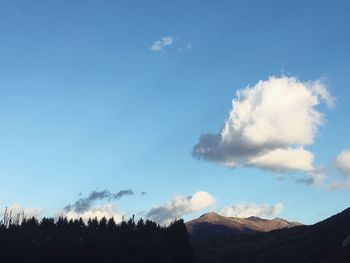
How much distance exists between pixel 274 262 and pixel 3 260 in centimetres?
9482

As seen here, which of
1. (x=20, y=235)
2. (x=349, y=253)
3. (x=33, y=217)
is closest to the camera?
(x=20, y=235)

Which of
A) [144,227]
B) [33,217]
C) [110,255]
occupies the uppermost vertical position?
[33,217]

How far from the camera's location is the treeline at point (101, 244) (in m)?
98.1

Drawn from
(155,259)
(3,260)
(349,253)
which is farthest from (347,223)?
(3,260)

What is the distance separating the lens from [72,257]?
102438mm

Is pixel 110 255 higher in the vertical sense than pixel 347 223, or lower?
lower

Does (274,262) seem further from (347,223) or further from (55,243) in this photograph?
(55,243)

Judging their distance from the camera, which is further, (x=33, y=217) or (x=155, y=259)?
(x=33, y=217)

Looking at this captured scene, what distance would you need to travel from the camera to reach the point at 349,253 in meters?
111

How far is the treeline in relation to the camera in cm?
9812

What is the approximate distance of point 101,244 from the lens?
348 feet

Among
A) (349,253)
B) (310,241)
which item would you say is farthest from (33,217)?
(310,241)

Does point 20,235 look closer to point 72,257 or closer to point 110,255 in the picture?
point 72,257

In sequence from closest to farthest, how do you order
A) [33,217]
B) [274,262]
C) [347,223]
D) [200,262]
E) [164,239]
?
[164,239] < [33,217] < [274,262] < [200,262] < [347,223]
